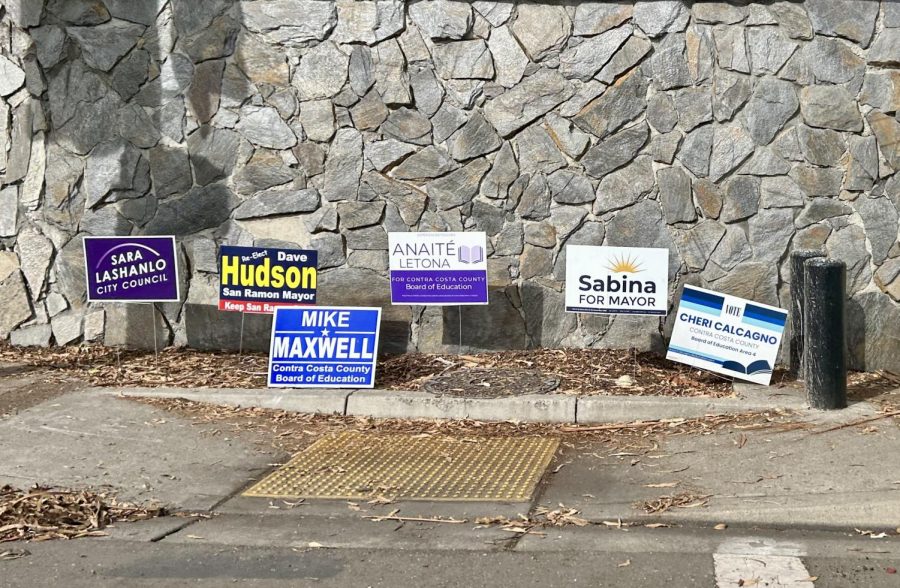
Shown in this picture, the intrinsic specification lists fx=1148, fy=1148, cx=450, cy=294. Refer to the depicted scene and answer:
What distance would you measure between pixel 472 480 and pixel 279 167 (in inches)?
159

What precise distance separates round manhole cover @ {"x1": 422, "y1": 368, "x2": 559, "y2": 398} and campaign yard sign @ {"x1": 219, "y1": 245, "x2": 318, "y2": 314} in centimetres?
134

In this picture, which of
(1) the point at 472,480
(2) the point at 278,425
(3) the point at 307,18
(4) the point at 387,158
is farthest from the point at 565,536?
(3) the point at 307,18

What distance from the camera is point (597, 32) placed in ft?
31.0

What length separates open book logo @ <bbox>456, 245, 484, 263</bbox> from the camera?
9.34 m

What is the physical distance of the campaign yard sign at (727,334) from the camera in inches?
343

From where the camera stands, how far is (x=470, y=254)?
9359mm

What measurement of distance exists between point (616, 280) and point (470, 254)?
1.21 m

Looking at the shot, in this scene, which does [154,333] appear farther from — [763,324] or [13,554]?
[763,324]

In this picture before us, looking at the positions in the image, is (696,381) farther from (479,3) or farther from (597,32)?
(479,3)

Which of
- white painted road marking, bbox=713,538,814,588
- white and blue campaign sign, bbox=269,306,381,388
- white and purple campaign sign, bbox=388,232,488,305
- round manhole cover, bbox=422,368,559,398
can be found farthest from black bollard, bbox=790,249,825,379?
white painted road marking, bbox=713,538,814,588

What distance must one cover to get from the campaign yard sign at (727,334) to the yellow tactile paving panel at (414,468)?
1719 mm

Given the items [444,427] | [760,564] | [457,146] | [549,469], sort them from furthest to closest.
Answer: [457,146]
[444,427]
[549,469]
[760,564]

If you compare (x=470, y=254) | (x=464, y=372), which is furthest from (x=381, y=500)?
(x=470, y=254)

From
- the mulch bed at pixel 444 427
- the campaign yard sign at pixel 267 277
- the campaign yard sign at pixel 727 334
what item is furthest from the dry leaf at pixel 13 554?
the campaign yard sign at pixel 727 334
